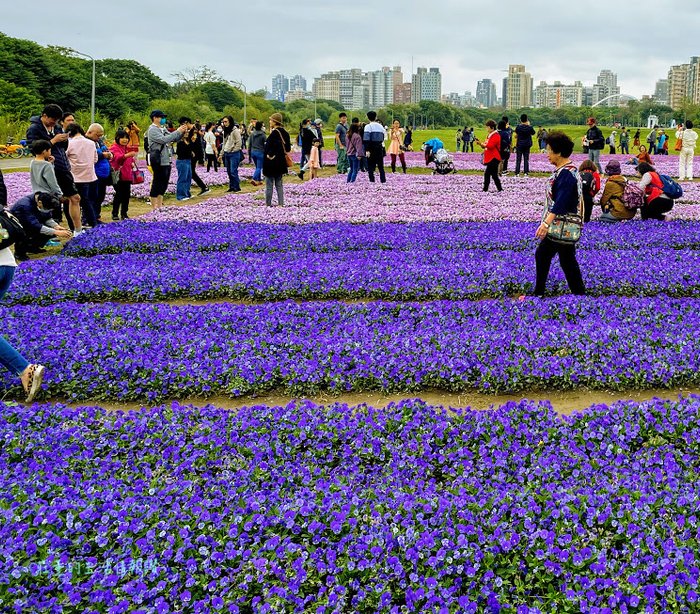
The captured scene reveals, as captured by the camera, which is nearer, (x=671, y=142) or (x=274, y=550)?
(x=274, y=550)

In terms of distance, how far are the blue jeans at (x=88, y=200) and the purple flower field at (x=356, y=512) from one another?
10.1 meters

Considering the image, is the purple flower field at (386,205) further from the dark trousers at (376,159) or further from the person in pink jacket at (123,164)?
the person in pink jacket at (123,164)

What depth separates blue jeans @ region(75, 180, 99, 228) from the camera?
1505 cm

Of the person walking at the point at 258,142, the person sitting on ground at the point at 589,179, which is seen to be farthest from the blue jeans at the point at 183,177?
the person sitting on ground at the point at 589,179

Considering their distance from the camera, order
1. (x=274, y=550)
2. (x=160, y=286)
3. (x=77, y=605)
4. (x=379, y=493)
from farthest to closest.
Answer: (x=160, y=286) < (x=379, y=493) < (x=274, y=550) < (x=77, y=605)

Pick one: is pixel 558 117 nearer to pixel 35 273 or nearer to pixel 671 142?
pixel 671 142

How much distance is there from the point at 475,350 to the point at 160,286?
19.0 feet

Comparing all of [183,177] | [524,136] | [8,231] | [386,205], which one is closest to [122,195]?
[183,177]

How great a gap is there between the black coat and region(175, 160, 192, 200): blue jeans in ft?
10.6

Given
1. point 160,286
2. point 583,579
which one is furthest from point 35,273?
point 583,579

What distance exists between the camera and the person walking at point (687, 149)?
81.3 ft

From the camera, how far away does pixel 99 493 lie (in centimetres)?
487

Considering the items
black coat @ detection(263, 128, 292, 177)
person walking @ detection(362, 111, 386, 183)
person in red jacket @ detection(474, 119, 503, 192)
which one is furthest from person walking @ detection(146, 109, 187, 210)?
person in red jacket @ detection(474, 119, 503, 192)

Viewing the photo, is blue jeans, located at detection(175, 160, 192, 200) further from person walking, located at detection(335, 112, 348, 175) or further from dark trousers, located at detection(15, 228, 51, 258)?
person walking, located at detection(335, 112, 348, 175)
